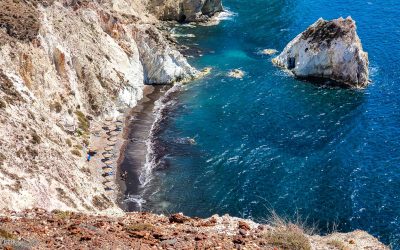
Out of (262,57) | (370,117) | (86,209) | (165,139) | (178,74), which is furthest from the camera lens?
(262,57)

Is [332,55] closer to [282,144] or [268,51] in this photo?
[268,51]

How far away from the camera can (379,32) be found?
117m

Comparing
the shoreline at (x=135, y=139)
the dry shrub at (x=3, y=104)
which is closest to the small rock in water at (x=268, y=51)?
the shoreline at (x=135, y=139)

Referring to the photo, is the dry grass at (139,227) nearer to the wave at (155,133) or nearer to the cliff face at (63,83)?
the cliff face at (63,83)

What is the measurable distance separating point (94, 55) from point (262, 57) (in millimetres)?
41022

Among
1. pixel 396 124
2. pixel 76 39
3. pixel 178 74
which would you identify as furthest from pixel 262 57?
pixel 76 39

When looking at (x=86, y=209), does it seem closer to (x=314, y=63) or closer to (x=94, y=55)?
(x=94, y=55)

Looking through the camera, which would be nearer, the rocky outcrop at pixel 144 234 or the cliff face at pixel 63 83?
the rocky outcrop at pixel 144 234

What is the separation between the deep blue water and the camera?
61.9 m

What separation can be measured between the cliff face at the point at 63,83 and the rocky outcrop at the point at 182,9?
17.3 meters

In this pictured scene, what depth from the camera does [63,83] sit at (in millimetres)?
73562

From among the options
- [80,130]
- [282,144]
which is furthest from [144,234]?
[282,144]

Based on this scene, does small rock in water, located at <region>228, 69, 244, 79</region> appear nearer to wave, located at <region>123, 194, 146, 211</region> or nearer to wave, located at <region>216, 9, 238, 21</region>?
wave, located at <region>216, 9, 238, 21</region>

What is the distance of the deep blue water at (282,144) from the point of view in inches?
2436
